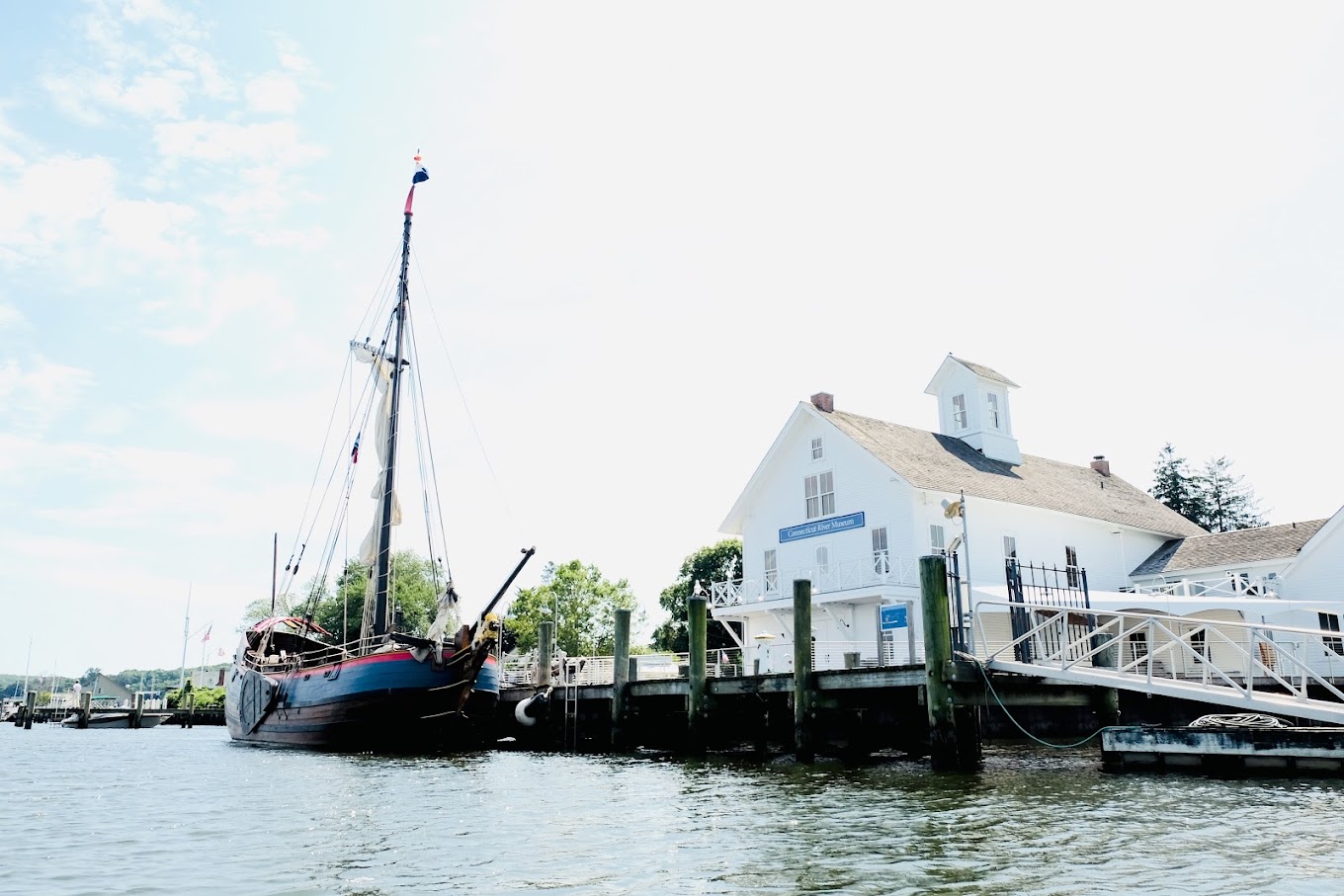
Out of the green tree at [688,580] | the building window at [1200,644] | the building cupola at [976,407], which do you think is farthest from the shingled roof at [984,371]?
the green tree at [688,580]

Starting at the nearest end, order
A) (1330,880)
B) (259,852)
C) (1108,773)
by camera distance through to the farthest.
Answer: (1330,880) < (259,852) < (1108,773)

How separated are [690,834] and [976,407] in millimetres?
29239

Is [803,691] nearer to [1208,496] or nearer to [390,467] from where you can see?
[390,467]

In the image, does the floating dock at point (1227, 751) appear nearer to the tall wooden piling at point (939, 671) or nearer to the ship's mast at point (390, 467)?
the tall wooden piling at point (939, 671)

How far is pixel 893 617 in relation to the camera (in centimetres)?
2631

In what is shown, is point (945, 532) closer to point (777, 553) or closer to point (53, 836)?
point (777, 553)

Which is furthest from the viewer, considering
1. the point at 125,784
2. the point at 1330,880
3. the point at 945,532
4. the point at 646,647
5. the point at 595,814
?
the point at 646,647

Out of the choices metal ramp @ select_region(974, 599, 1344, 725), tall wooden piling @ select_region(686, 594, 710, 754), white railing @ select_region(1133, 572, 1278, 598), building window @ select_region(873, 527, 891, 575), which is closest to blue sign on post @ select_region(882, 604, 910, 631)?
metal ramp @ select_region(974, 599, 1344, 725)

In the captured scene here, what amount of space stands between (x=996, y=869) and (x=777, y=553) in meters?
24.9

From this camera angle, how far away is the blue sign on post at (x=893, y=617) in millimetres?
26062

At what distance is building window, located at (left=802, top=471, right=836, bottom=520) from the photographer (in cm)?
3388

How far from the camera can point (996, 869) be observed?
1020 cm

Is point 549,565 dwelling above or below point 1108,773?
above

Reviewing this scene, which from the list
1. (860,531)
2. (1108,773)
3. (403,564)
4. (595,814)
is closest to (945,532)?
(860,531)
